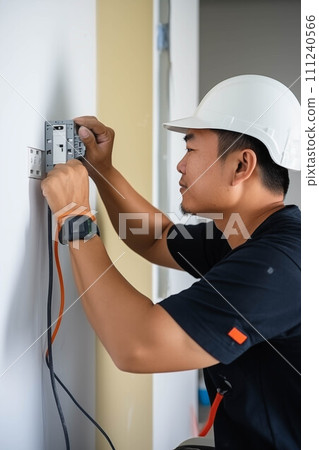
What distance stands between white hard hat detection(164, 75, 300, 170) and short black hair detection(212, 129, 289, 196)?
17mm

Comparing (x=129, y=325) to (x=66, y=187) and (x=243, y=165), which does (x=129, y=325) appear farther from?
(x=243, y=165)

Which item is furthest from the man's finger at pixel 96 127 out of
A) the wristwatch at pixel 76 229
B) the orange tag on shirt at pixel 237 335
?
the orange tag on shirt at pixel 237 335

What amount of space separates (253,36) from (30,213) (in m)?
1.13

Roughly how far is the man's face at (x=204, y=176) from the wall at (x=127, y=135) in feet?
1.08

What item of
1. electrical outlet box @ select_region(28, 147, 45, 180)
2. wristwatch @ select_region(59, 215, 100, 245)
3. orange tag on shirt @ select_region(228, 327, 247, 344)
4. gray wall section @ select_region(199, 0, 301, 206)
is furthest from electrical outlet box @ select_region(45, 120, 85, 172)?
gray wall section @ select_region(199, 0, 301, 206)

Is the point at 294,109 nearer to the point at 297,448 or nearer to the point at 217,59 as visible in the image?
the point at 297,448

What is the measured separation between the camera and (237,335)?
2.50ft

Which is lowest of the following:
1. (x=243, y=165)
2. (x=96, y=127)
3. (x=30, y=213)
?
(x=30, y=213)

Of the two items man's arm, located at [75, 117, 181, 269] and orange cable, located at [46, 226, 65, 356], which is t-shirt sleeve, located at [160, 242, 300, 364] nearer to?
orange cable, located at [46, 226, 65, 356]

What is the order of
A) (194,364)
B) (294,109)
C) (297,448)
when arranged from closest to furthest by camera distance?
(194,364)
(297,448)
(294,109)

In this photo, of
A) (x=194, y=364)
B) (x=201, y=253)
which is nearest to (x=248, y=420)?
(x=194, y=364)

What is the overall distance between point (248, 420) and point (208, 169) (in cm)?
53

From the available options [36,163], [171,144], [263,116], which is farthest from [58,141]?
[171,144]

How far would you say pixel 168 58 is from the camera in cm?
152
